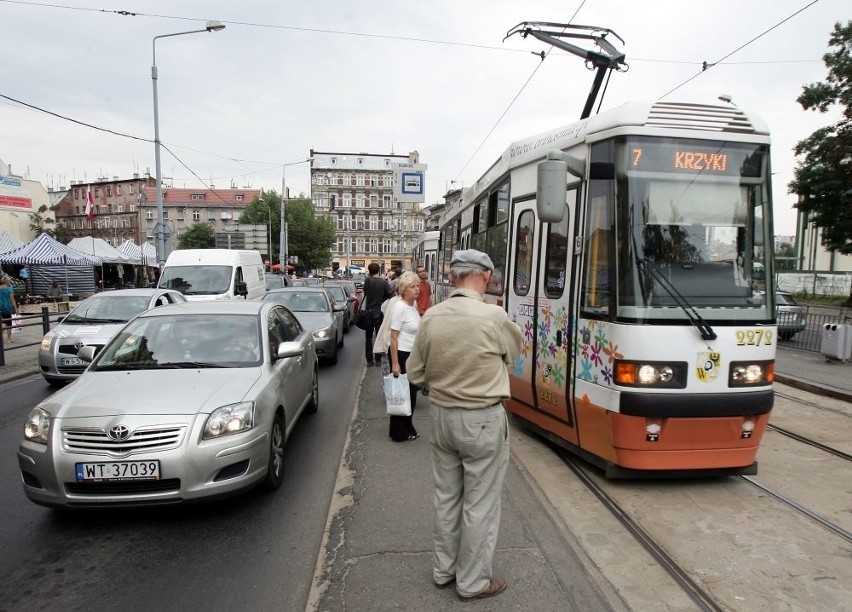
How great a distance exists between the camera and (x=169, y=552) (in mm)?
3641

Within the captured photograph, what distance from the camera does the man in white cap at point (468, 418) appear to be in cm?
288

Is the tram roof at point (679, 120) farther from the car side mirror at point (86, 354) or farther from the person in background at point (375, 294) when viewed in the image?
the person in background at point (375, 294)

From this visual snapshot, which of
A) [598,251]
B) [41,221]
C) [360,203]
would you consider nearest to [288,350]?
[598,251]

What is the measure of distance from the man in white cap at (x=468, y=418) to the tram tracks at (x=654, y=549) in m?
1.08

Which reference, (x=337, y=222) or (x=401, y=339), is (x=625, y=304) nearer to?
(x=401, y=339)

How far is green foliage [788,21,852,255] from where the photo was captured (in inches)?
1110

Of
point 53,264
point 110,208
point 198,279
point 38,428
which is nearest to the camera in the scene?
point 38,428

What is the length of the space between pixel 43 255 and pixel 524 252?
29.2 m

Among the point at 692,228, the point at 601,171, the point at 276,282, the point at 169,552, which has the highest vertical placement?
the point at 601,171

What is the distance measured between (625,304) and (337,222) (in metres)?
94.7

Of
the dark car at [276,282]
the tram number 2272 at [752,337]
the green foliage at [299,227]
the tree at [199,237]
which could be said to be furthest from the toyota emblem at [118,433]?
the tree at [199,237]

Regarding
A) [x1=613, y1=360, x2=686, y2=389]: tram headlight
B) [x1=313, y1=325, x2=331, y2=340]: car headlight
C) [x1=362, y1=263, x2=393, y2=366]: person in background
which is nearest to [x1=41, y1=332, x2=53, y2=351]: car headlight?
[x1=313, y1=325, x2=331, y2=340]: car headlight

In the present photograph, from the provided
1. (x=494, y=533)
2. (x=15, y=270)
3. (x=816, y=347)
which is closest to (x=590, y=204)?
(x=494, y=533)

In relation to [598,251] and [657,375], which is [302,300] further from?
[657,375]
